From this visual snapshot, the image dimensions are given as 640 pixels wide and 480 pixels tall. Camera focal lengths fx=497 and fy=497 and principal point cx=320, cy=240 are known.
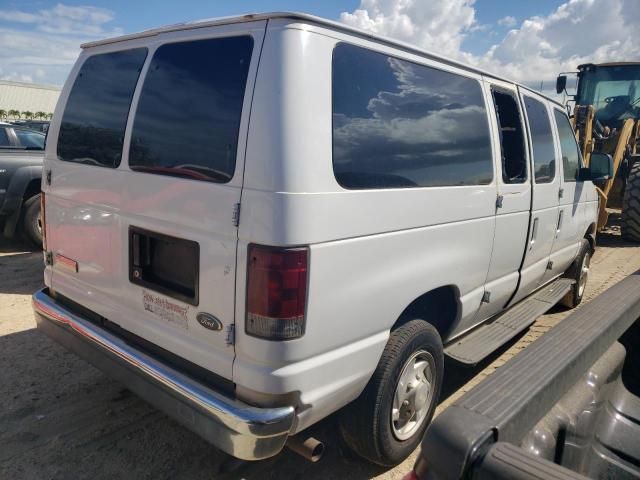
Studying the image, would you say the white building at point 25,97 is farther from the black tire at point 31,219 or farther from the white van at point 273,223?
the white van at point 273,223

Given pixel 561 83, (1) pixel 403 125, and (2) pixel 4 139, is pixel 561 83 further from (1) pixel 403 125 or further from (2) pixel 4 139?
(2) pixel 4 139

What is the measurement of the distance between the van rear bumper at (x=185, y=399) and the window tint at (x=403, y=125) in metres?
1.05

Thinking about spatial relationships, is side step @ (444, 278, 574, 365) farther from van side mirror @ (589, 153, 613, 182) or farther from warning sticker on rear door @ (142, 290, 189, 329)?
warning sticker on rear door @ (142, 290, 189, 329)

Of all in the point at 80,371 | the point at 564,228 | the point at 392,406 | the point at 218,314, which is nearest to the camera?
the point at 218,314

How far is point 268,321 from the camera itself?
202 centimetres

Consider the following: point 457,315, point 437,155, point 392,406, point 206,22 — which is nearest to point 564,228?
point 457,315

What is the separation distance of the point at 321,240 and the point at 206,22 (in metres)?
1.17

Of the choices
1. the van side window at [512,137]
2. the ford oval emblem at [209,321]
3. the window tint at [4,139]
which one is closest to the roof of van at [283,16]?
the van side window at [512,137]

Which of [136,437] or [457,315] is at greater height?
[457,315]

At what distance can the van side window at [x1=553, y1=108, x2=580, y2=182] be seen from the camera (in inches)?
175

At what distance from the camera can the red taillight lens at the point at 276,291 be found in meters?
1.97

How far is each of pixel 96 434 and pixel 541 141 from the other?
381 centimetres

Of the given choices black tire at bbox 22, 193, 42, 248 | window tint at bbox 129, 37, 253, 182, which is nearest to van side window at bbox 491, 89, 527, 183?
window tint at bbox 129, 37, 253, 182

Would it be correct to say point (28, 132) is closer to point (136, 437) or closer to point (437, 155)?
point (136, 437)
